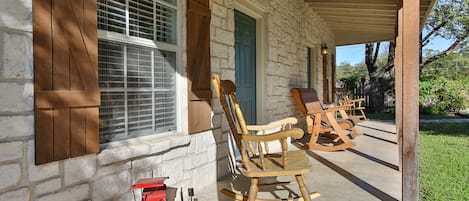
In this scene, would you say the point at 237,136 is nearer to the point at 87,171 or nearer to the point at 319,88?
the point at 87,171

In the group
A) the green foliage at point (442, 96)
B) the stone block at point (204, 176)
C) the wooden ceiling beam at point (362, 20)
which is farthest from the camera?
the green foliage at point (442, 96)

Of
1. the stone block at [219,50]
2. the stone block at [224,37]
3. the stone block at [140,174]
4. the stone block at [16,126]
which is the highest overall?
the stone block at [224,37]

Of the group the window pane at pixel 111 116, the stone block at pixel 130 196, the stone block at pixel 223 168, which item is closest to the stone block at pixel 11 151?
the window pane at pixel 111 116

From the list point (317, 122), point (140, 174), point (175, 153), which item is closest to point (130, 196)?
point (140, 174)

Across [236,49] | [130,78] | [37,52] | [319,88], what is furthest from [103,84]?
[319,88]

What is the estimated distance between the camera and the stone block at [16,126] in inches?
56.2

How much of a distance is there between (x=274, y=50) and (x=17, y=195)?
377cm

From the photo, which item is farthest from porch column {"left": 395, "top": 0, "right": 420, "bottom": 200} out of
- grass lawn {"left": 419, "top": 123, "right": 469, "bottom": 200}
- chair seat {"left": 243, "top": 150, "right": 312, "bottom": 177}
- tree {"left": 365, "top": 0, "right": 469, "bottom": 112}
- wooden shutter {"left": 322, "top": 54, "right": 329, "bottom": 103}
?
tree {"left": 365, "top": 0, "right": 469, "bottom": 112}

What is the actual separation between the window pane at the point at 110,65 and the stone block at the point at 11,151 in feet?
2.06

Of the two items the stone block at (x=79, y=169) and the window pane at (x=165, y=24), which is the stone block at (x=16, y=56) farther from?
the window pane at (x=165, y=24)

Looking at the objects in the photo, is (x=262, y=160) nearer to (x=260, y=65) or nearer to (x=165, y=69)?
(x=165, y=69)

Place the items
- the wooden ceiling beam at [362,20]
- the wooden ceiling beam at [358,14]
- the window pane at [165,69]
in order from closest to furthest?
the window pane at [165,69]
the wooden ceiling beam at [358,14]
the wooden ceiling beam at [362,20]

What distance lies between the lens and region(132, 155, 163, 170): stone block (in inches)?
84.2

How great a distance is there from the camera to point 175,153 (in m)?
2.53
